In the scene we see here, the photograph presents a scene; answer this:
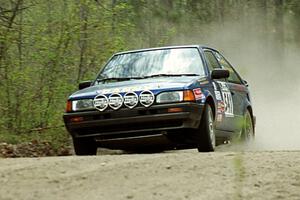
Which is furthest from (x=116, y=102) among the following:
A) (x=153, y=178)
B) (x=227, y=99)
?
(x=153, y=178)

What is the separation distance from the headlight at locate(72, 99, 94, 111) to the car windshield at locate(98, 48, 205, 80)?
977mm

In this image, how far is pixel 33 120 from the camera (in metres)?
14.5

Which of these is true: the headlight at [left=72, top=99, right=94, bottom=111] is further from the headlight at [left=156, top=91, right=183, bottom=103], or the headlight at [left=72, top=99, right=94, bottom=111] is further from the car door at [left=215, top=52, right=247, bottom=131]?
the car door at [left=215, top=52, right=247, bottom=131]

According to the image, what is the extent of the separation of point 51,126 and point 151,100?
16.8 feet

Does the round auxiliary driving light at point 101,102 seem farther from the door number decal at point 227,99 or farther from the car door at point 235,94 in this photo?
the car door at point 235,94

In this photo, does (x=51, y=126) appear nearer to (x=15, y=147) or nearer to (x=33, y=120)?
(x=33, y=120)

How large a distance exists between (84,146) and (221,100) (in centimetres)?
221

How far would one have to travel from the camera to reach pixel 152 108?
9.30 m

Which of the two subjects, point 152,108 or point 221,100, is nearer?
point 152,108

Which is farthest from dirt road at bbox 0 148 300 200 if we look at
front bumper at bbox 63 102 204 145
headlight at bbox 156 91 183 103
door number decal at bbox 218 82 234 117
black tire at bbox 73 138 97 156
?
door number decal at bbox 218 82 234 117

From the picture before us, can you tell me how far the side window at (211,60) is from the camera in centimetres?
1087

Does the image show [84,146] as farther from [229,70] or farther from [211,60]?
[229,70]

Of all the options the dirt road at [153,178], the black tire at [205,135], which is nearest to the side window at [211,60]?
the black tire at [205,135]

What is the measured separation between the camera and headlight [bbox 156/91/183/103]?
9.34m
